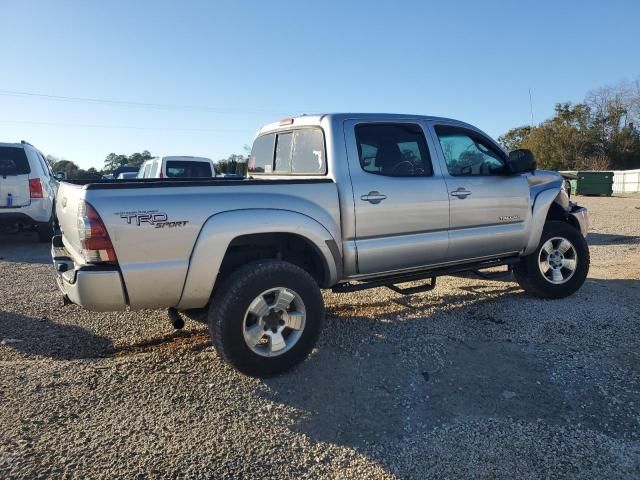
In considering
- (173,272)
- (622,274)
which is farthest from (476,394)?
(622,274)

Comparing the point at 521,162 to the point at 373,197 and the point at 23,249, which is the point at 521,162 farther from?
the point at 23,249

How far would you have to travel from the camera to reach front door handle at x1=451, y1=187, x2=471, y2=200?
15.5 ft

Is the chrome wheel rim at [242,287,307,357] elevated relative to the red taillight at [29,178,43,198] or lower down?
lower down

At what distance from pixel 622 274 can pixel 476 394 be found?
477 centimetres

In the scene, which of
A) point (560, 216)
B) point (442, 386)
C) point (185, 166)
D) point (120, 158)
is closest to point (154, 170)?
point (185, 166)

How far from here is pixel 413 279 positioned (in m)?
4.71

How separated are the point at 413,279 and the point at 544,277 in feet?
6.00

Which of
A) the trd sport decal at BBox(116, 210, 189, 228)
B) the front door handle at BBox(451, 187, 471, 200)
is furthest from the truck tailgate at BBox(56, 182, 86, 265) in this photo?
the front door handle at BBox(451, 187, 471, 200)

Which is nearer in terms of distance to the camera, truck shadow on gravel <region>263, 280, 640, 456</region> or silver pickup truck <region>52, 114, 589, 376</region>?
truck shadow on gravel <region>263, 280, 640, 456</region>

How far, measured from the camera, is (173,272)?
3.38m

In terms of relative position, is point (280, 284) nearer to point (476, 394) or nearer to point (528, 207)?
point (476, 394)

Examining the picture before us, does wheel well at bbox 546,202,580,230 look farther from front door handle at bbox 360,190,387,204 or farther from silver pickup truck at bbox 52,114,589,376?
front door handle at bbox 360,190,387,204

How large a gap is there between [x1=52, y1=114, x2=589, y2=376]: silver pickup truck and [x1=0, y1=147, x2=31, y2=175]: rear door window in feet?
19.2

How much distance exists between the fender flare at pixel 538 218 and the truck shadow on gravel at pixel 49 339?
437 cm
